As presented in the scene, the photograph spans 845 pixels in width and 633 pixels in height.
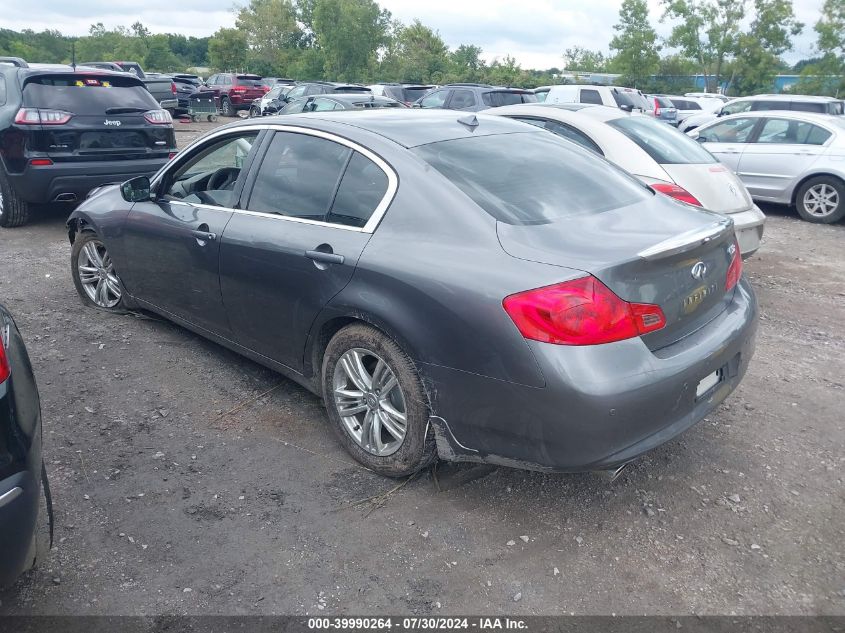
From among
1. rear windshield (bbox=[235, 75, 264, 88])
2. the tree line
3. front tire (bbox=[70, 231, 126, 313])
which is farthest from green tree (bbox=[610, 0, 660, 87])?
front tire (bbox=[70, 231, 126, 313])

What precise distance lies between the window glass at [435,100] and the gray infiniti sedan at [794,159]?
788 centimetres

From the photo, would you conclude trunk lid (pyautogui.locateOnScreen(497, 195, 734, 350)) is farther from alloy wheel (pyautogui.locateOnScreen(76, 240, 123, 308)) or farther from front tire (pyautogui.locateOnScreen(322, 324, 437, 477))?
alloy wheel (pyautogui.locateOnScreen(76, 240, 123, 308))

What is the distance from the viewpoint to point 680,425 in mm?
3047

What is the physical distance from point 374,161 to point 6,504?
2.13 m

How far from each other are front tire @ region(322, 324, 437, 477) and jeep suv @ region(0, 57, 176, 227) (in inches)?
220

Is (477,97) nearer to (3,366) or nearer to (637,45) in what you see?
(3,366)

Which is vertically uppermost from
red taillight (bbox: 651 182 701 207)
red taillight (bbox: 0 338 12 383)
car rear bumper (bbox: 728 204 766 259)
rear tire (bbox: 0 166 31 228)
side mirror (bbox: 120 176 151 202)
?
side mirror (bbox: 120 176 151 202)

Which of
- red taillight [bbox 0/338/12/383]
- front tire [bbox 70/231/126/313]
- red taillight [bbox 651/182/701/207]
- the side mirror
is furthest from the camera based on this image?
red taillight [bbox 651/182/701/207]

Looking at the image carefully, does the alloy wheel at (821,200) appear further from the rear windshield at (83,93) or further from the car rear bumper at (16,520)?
the car rear bumper at (16,520)

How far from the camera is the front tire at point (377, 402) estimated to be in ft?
10.5

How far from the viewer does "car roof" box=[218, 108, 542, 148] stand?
12.0ft

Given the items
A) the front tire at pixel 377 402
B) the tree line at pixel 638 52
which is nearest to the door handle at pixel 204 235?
the front tire at pixel 377 402

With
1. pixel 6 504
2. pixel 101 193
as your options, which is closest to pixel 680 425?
pixel 6 504

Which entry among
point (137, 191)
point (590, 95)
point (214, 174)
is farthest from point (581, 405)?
point (590, 95)
